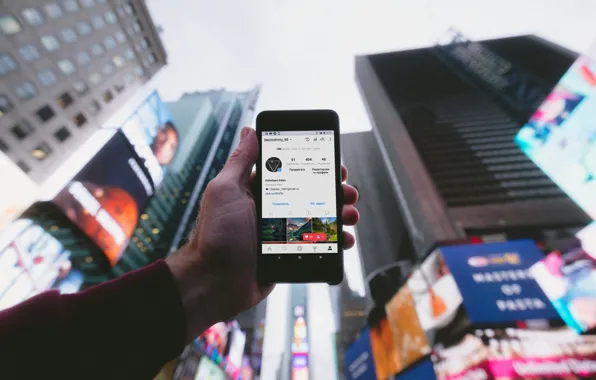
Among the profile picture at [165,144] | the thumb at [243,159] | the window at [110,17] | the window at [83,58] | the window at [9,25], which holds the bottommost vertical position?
the profile picture at [165,144]

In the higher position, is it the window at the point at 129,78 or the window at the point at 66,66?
the window at the point at 66,66

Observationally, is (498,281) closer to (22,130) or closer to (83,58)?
(22,130)

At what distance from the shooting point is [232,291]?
2.26 meters

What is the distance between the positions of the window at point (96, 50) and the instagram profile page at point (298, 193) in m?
43.2

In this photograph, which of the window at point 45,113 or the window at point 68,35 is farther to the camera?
the window at point 68,35

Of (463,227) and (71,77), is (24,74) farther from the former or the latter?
(463,227)

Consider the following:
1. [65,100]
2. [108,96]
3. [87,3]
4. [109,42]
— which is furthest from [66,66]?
[87,3]

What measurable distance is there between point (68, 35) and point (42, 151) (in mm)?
13833

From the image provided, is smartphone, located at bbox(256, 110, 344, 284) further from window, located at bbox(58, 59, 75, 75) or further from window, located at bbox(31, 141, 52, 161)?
window, located at bbox(58, 59, 75, 75)

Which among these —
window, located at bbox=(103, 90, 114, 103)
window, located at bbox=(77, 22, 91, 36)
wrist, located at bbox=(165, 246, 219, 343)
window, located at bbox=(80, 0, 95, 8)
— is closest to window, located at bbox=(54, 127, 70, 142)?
window, located at bbox=(103, 90, 114, 103)

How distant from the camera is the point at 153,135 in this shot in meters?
28.8

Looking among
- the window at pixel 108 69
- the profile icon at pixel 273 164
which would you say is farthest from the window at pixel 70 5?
the profile icon at pixel 273 164

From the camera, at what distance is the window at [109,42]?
114 feet

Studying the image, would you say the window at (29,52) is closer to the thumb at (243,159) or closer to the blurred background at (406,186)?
the blurred background at (406,186)
